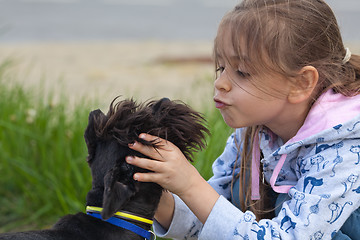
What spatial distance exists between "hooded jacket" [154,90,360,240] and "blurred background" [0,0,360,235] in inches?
23.0

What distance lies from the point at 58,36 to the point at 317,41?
28.2 feet

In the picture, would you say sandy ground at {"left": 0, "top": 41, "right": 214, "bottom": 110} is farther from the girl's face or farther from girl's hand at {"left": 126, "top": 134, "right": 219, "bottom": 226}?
girl's hand at {"left": 126, "top": 134, "right": 219, "bottom": 226}

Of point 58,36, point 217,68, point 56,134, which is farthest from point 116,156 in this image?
point 58,36

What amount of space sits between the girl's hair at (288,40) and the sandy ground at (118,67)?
229 cm

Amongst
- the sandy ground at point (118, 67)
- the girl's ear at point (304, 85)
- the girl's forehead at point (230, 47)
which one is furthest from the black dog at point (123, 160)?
the sandy ground at point (118, 67)

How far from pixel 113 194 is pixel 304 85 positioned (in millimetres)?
974

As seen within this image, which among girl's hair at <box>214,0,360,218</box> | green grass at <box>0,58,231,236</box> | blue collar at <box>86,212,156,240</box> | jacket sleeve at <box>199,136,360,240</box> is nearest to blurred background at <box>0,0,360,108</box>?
green grass at <box>0,58,231,236</box>

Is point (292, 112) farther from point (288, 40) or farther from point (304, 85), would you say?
point (288, 40)

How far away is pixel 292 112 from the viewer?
2363mm

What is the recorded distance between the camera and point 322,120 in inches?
88.2

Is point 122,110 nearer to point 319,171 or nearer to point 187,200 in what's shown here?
point 187,200

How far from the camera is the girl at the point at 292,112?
7.03 ft

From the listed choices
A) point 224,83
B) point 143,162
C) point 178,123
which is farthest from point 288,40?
point 143,162

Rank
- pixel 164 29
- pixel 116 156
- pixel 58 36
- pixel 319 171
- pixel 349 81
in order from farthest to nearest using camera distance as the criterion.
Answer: pixel 164 29 < pixel 58 36 < pixel 349 81 < pixel 319 171 < pixel 116 156
